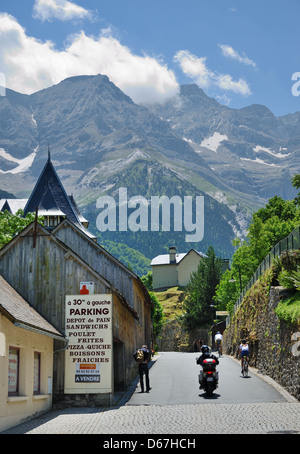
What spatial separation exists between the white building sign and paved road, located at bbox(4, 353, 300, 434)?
1032 mm

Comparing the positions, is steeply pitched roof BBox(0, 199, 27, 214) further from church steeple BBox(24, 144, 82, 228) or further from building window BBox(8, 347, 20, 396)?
building window BBox(8, 347, 20, 396)

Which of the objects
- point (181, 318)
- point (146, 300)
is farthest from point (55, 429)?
point (181, 318)

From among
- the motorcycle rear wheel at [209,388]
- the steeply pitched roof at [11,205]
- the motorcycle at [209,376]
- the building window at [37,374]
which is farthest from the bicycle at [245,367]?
the steeply pitched roof at [11,205]

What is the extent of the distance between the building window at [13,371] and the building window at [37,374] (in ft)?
5.73

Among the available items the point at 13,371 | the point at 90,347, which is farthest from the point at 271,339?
the point at 13,371

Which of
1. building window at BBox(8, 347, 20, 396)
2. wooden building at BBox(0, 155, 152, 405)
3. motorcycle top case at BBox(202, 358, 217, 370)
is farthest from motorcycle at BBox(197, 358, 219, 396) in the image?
building window at BBox(8, 347, 20, 396)

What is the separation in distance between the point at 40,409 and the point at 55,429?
3.97 metres

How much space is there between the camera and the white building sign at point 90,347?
19734 mm

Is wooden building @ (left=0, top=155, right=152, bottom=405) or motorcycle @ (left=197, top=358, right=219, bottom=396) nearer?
motorcycle @ (left=197, top=358, right=219, bottom=396)

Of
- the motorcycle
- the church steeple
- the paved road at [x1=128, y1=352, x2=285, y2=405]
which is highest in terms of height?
the church steeple

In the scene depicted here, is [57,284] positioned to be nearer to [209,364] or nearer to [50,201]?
[209,364]

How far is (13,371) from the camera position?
15523mm

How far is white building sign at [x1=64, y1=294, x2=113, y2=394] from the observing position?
19.7 metres
